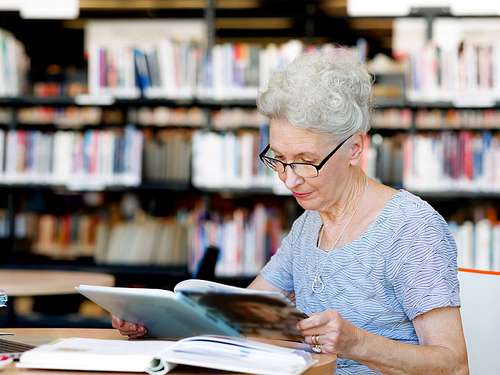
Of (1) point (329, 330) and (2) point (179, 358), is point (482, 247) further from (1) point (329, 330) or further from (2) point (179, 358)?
(2) point (179, 358)

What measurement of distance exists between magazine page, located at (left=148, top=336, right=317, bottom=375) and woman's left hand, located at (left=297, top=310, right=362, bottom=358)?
4 centimetres

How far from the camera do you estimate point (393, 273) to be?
1.07 meters

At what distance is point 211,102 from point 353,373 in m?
Result: 2.09

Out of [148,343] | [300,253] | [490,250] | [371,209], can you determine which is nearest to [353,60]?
[371,209]

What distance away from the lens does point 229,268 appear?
9.39ft

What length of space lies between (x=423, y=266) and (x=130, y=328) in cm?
61

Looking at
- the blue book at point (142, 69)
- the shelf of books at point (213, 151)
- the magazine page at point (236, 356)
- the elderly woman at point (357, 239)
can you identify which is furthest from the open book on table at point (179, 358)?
the blue book at point (142, 69)

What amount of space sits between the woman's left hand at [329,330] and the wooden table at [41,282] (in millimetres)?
1312

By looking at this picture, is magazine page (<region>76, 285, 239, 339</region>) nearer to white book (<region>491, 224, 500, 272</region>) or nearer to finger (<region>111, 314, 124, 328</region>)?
finger (<region>111, 314, 124, 328</region>)

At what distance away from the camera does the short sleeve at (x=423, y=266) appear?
99cm

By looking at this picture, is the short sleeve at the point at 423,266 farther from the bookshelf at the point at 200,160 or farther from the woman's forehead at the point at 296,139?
the bookshelf at the point at 200,160

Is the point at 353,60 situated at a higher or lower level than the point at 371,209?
higher

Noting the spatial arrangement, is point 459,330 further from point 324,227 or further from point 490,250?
point 490,250

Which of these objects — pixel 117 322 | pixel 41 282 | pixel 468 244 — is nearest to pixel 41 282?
pixel 41 282
